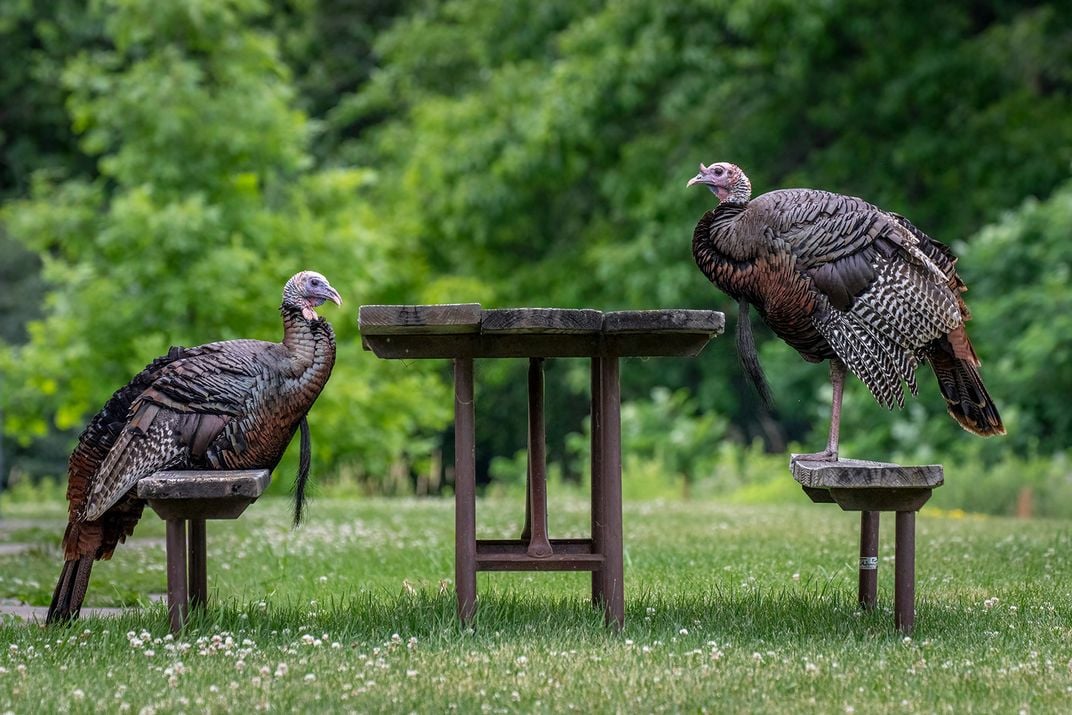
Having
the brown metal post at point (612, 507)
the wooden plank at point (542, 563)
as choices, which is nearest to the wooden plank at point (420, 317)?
the brown metal post at point (612, 507)

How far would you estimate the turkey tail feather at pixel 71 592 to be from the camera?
5.76 metres

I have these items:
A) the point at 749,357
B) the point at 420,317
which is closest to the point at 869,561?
the point at 749,357

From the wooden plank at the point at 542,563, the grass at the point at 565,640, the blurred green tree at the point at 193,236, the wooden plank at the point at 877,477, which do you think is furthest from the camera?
the blurred green tree at the point at 193,236

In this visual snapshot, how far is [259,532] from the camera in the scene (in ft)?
33.9

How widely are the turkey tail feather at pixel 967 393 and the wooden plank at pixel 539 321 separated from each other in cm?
158

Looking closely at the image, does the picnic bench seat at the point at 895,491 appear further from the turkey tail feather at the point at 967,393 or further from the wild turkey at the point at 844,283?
the turkey tail feather at the point at 967,393

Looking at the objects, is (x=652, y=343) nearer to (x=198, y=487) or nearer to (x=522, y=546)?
(x=522, y=546)

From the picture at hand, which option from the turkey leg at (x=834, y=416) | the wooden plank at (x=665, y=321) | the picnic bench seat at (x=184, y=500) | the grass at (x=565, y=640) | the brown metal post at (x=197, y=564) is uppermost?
the wooden plank at (x=665, y=321)

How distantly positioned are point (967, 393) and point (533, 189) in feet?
49.4

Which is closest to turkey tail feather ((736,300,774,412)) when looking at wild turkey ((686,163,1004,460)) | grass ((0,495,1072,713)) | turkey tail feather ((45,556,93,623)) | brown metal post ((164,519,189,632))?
wild turkey ((686,163,1004,460))

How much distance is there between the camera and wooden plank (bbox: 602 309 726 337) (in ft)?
17.0

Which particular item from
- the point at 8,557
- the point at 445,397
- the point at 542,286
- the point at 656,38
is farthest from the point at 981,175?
the point at 8,557

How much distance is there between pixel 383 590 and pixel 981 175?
44.4 ft

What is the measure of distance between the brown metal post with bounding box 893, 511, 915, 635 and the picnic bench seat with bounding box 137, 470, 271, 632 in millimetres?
2386
